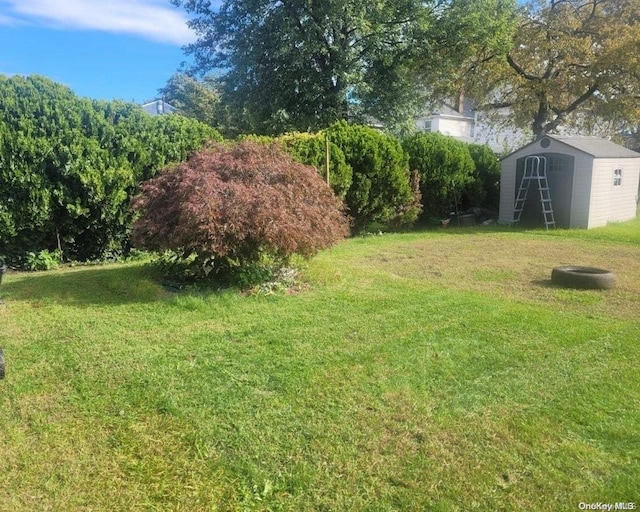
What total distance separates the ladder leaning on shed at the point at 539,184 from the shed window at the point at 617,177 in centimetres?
185

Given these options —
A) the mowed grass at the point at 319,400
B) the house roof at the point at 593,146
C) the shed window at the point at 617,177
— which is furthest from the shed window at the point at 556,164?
the mowed grass at the point at 319,400

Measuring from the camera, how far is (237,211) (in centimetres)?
549

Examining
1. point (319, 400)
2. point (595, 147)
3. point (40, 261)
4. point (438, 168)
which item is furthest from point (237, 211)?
point (595, 147)

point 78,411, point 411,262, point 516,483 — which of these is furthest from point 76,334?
point 411,262

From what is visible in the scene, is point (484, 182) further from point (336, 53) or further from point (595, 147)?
point (336, 53)

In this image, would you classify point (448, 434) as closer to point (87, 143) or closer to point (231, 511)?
point (231, 511)

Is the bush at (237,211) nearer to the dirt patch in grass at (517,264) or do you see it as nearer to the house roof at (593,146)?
the dirt patch in grass at (517,264)

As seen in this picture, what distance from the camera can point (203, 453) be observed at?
8.97 ft

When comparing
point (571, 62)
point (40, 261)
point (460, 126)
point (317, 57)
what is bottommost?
point (40, 261)

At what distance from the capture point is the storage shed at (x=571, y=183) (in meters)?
12.7

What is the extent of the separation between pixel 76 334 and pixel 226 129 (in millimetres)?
21047

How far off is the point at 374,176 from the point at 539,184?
470 centimetres

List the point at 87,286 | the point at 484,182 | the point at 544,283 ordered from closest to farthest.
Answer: the point at 87,286 → the point at 544,283 → the point at 484,182

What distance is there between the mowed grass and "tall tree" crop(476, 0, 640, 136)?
1383 cm
